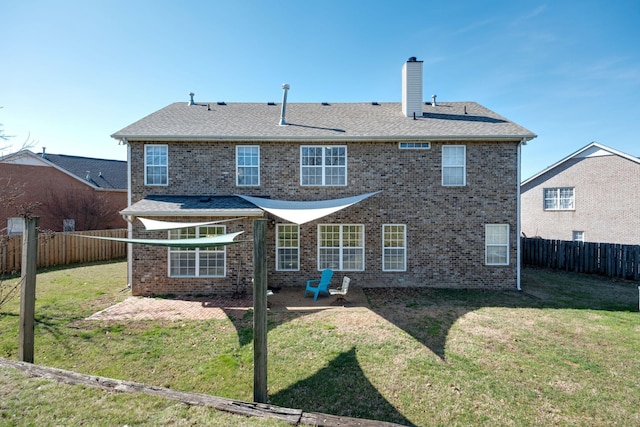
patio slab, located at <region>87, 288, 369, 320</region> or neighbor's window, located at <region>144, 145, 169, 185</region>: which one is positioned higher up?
neighbor's window, located at <region>144, 145, 169, 185</region>

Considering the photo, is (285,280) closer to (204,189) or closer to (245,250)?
(245,250)

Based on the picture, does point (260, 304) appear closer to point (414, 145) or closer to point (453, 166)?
point (414, 145)

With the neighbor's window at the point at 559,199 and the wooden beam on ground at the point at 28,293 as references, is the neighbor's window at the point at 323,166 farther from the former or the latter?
the neighbor's window at the point at 559,199

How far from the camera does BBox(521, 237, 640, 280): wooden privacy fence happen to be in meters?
12.7

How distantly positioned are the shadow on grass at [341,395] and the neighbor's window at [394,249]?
6.33m

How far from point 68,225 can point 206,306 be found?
19.4m

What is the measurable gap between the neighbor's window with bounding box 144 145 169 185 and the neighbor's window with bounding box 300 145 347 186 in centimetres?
547

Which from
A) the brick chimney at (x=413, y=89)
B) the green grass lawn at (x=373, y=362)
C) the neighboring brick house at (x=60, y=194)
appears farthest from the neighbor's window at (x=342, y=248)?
the neighboring brick house at (x=60, y=194)

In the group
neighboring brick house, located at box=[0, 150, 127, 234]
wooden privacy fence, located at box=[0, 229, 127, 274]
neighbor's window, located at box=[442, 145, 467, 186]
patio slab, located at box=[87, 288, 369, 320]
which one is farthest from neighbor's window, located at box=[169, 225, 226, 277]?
neighboring brick house, located at box=[0, 150, 127, 234]

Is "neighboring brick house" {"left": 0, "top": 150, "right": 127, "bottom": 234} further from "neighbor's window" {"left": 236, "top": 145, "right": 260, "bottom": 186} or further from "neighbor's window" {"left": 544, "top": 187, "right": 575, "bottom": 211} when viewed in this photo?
"neighbor's window" {"left": 544, "top": 187, "right": 575, "bottom": 211}

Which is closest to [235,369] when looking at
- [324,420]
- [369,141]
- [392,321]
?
[324,420]

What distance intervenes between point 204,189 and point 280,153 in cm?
334

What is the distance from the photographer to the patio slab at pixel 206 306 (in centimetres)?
827

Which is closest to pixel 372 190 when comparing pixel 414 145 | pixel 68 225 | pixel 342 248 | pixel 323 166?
pixel 323 166
